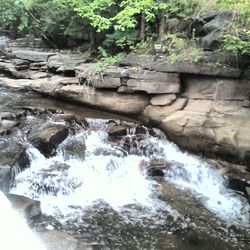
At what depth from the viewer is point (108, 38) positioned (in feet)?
38.9

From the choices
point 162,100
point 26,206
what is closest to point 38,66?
→ point 162,100

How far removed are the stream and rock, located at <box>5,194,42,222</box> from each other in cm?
12

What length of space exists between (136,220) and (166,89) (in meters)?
4.01

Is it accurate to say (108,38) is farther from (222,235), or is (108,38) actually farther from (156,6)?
(222,235)

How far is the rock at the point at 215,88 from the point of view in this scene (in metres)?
9.38

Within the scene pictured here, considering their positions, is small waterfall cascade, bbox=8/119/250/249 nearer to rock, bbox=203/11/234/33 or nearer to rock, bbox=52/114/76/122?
rock, bbox=52/114/76/122

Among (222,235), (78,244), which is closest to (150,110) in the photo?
(222,235)

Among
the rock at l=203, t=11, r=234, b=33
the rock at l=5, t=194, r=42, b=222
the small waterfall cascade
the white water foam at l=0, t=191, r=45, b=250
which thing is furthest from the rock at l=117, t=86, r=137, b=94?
the white water foam at l=0, t=191, r=45, b=250

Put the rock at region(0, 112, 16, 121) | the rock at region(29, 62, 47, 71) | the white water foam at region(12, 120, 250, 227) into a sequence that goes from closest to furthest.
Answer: the white water foam at region(12, 120, 250, 227)
the rock at region(0, 112, 16, 121)
the rock at region(29, 62, 47, 71)

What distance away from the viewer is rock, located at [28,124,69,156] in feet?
28.5

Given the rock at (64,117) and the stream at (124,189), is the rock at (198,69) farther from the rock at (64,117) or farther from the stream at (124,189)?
the rock at (64,117)

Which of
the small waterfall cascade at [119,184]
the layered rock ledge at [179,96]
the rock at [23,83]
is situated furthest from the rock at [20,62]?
the small waterfall cascade at [119,184]

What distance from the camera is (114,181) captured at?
8.41 meters

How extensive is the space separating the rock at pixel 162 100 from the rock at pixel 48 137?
2.30m
